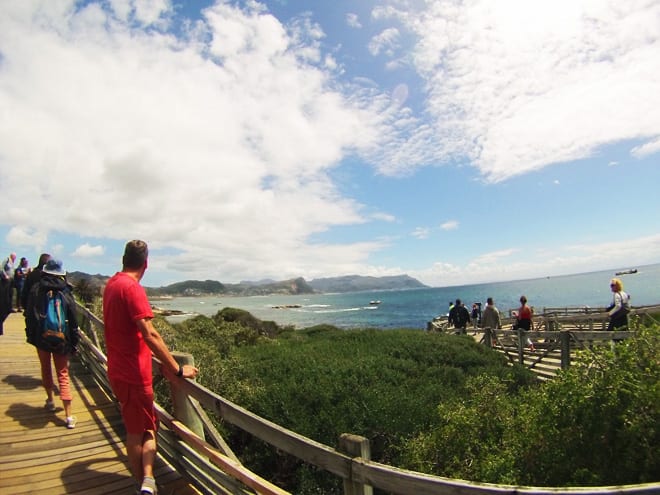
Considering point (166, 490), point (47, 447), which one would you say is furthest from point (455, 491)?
point (47, 447)

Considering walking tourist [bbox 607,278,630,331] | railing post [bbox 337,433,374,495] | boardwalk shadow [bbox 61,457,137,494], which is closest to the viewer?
railing post [bbox 337,433,374,495]

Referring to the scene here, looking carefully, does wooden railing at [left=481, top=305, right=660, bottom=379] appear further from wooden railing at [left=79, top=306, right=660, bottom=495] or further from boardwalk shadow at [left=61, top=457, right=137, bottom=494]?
boardwalk shadow at [left=61, top=457, right=137, bottom=494]

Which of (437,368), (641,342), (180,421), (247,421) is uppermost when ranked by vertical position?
(641,342)

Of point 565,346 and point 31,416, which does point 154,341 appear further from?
point 565,346

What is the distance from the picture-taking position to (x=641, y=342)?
132 inches

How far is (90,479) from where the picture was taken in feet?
12.7

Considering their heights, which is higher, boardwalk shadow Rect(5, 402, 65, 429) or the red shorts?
the red shorts

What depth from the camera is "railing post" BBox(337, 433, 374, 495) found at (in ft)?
7.14

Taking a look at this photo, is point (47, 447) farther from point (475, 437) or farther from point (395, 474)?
point (475, 437)

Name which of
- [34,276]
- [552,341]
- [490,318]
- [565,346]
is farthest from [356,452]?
[490,318]

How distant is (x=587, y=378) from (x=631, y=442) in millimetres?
736

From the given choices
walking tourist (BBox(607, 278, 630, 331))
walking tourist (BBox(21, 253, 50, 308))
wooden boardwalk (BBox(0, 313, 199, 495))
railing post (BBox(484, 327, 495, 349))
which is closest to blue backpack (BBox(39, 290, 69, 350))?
walking tourist (BBox(21, 253, 50, 308))

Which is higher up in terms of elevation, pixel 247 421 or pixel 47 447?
pixel 247 421

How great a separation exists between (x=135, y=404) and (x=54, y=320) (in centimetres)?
257
